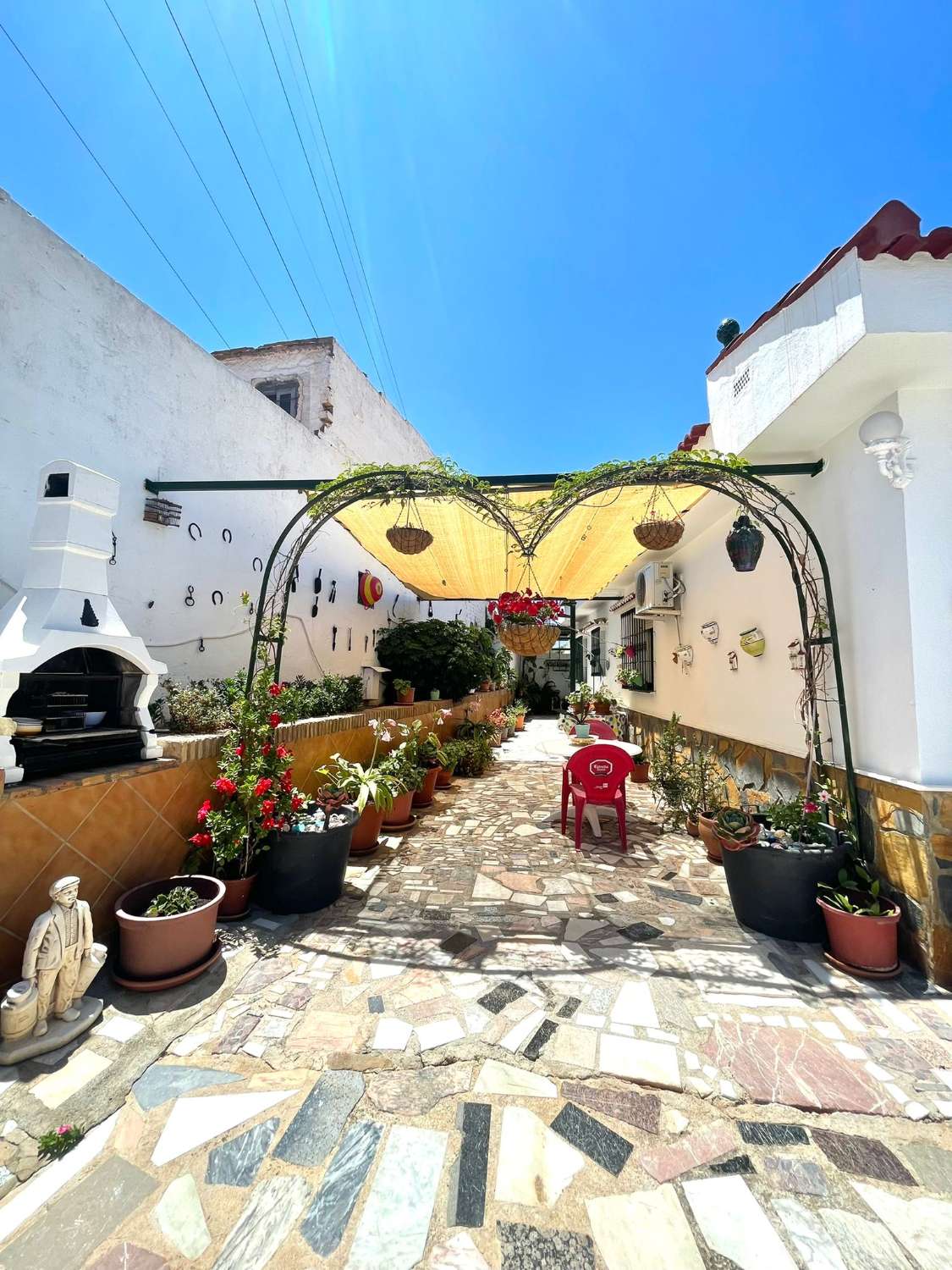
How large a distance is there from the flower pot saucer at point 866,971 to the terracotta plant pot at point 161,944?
3725 mm

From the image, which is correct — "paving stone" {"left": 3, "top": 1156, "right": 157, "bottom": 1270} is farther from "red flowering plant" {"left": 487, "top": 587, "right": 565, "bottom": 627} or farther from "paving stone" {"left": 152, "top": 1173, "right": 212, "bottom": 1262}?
"red flowering plant" {"left": 487, "top": 587, "right": 565, "bottom": 627}

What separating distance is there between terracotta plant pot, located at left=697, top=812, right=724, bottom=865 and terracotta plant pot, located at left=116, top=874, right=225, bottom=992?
13.6ft

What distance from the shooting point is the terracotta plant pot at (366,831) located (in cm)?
470

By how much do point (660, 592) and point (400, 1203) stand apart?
6926 millimetres

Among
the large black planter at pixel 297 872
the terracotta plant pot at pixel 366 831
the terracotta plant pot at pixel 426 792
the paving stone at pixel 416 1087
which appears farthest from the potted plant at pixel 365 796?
the paving stone at pixel 416 1087

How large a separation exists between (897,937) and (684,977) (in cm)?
143

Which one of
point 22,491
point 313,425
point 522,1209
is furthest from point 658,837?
point 313,425

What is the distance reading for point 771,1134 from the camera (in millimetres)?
1905

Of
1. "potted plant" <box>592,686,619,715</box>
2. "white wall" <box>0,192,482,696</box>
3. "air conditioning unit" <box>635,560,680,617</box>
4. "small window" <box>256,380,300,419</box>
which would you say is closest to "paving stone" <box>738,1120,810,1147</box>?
"white wall" <box>0,192,482,696</box>

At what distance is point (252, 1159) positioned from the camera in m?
1.78

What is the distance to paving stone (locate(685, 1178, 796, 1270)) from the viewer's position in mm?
1479

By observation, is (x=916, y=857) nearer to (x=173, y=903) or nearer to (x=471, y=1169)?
(x=471, y=1169)

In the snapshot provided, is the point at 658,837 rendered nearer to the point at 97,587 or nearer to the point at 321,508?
the point at 321,508

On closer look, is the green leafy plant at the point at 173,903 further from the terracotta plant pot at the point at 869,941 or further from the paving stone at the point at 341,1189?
the terracotta plant pot at the point at 869,941
